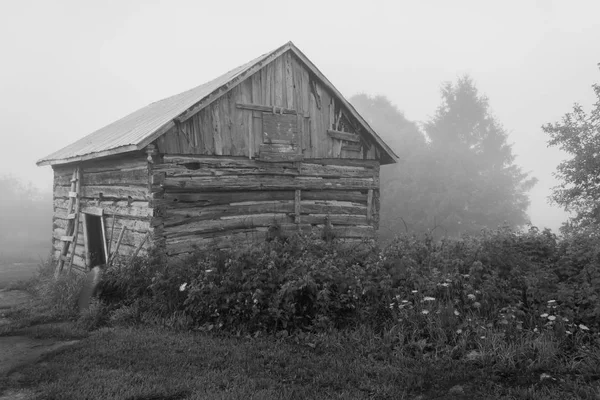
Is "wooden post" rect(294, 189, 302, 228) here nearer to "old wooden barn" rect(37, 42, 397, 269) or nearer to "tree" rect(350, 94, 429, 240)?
"old wooden barn" rect(37, 42, 397, 269)

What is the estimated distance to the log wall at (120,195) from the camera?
9453mm

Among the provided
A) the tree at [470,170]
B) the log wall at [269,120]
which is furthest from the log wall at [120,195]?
the tree at [470,170]

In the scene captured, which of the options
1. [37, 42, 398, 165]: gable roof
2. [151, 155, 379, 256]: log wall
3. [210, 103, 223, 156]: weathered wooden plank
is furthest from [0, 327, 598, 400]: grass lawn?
[210, 103, 223, 156]: weathered wooden plank

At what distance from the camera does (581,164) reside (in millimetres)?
18188

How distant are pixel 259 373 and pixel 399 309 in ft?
7.47

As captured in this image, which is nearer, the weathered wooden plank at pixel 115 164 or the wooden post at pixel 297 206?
the weathered wooden plank at pixel 115 164

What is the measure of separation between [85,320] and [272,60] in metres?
7.73

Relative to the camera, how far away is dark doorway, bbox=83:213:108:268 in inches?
476

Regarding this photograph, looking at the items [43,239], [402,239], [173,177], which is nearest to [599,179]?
[402,239]

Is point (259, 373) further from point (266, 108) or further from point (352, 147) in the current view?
point (352, 147)

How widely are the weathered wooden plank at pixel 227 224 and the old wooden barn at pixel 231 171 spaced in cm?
3

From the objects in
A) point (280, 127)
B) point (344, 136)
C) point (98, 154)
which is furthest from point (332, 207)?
point (98, 154)

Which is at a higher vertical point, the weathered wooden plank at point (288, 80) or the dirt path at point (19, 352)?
the weathered wooden plank at point (288, 80)

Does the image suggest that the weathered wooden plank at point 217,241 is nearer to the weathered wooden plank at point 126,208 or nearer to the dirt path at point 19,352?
the weathered wooden plank at point 126,208
